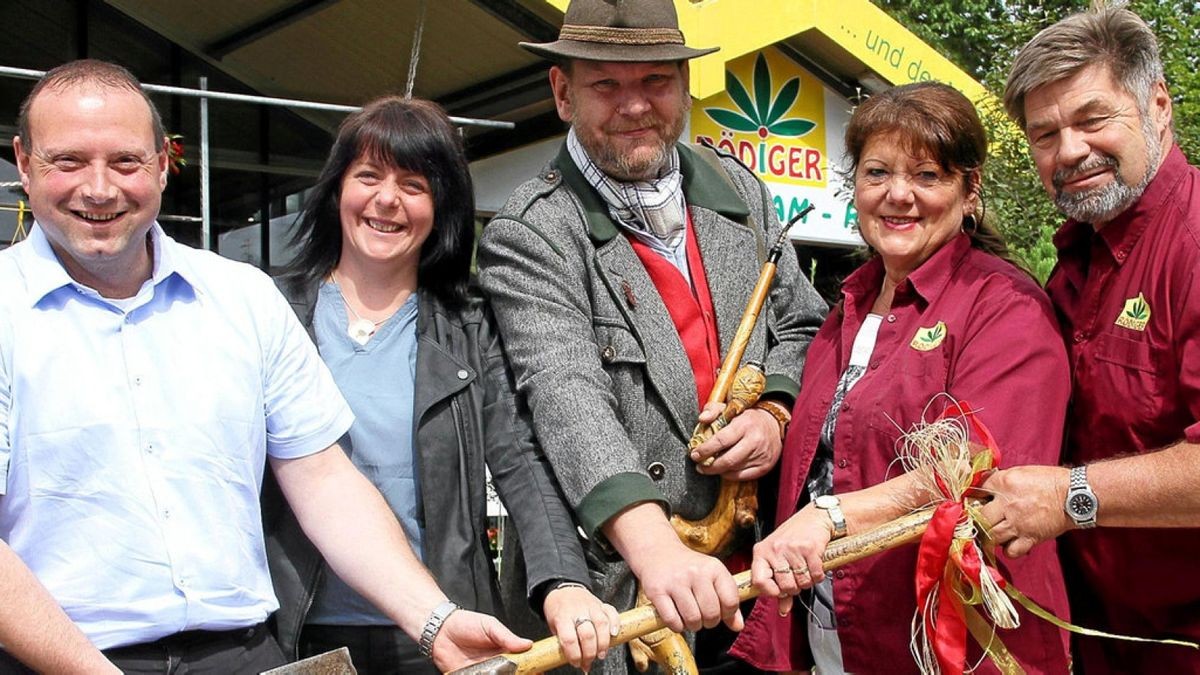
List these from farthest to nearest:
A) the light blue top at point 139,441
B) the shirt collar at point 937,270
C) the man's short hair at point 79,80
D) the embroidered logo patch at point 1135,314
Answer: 1. the shirt collar at point 937,270
2. the embroidered logo patch at point 1135,314
3. the man's short hair at point 79,80
4. the light blue top at point 139,441

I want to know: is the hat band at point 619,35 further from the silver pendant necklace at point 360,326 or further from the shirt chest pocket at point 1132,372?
the shirt chest pocket at point 1132,372

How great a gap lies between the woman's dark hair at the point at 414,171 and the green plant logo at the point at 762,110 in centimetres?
512

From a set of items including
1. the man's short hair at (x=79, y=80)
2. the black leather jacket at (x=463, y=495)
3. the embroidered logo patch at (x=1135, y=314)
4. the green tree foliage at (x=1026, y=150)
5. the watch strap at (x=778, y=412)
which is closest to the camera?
the man's short hair at (x=79, y=80)

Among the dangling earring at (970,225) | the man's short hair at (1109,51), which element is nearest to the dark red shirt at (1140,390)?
the man's short hair at (1109,51)

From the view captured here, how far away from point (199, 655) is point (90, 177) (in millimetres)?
925

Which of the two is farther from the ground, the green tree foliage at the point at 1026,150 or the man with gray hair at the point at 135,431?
the green tree foliage at the point at 1026,150

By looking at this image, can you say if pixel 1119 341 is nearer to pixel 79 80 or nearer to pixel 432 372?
pixel 432 372

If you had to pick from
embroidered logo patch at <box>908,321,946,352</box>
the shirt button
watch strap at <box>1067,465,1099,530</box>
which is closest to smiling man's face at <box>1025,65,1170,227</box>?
embroidered logo patch at <box>908,321,946,352</box>

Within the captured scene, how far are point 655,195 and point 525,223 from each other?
363 millimetres

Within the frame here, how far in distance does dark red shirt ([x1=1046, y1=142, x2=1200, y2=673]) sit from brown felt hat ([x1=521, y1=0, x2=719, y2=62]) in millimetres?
1109

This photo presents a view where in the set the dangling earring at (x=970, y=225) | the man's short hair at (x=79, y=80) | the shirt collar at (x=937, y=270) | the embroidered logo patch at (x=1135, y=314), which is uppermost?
the man's short hair at (x=79, y=80)

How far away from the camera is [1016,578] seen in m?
2.44

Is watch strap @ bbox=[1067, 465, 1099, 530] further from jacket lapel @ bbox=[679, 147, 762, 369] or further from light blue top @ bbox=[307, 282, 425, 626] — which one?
light blue top @ bbox=[307, 282, 425, 626]

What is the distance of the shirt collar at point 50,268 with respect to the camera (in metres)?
2.13
